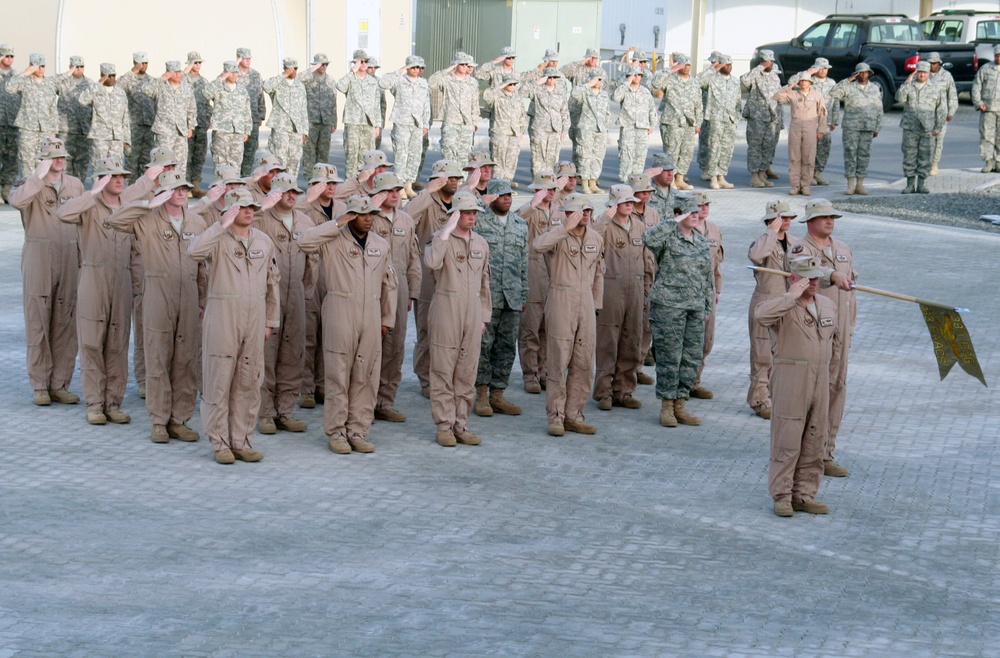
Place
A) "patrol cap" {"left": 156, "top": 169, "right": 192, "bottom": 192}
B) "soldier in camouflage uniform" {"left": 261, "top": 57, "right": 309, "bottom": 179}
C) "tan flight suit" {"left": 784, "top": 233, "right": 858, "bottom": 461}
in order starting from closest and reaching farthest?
"tan flight suit" {"left": 784, "top": 233, "right": 858, "bottom": 461} → "patrol cap" {"left": 156, "top": 169, "right": 192, "bottom": 192} → "soldier in camouflage uniform" {"left": 261, "top": 57, "right": 309, "bottom": 179}

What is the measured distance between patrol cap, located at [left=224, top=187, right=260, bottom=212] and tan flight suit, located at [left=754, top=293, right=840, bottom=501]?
11.1ft

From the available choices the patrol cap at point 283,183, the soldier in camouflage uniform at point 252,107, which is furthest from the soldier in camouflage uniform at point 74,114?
the patrol cap at point 283,183

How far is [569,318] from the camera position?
36.4ft

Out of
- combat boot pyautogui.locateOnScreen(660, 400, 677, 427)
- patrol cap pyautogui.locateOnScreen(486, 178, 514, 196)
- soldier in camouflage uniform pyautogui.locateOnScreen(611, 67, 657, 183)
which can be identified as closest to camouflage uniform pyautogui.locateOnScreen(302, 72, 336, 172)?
soldier in camouflage uniform pyautogui.locateOnScreen(611, 67, 657, 183)

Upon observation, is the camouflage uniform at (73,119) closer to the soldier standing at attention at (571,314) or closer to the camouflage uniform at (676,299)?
the soldier standing at attention at (571,314)

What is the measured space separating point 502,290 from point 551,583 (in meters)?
3.96

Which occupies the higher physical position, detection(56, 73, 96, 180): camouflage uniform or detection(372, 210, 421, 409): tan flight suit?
detection(56, 73, 96, 180): camouflage uniform

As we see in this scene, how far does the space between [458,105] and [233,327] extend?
1187cm

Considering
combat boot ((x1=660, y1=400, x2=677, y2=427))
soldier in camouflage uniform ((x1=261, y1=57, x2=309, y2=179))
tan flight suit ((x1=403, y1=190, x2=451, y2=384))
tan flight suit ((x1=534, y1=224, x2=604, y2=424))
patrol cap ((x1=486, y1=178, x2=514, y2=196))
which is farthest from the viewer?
soldier in camouflage uniform ((x1=261, y1=57, x2=309, y2=179))

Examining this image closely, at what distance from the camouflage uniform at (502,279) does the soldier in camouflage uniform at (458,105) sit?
985 centimetres

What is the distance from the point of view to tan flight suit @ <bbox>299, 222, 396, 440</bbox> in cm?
1042

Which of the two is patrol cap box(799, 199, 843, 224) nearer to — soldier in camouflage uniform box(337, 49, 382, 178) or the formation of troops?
the formation of troops

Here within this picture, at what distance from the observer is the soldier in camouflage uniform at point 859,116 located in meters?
22.1

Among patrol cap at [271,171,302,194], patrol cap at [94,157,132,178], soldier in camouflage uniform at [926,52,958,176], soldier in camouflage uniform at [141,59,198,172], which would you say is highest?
soldier in camouflage uniform at [926,52,958,176]
